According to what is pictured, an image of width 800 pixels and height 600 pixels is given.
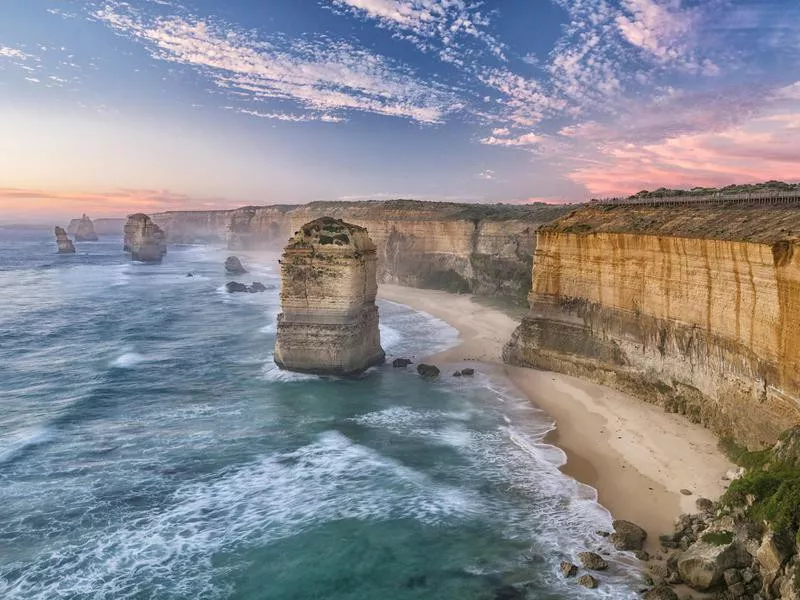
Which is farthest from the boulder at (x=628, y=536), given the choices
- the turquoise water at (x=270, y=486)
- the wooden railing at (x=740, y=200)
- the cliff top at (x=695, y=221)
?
the wooden railing at (x=740, y=200)

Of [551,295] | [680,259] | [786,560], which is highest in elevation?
[680,259]

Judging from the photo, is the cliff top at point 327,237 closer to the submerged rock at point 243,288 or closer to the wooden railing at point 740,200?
the wooden railing at point 740,200

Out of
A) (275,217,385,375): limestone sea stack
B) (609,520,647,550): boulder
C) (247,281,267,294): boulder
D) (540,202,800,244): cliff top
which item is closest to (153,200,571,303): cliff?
(247,281,267,294): boulder

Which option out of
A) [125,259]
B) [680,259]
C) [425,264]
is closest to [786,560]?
[680,259]

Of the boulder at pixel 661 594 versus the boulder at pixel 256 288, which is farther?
the boulder at pixel 256 288

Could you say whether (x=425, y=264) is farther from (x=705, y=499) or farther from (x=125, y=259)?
(x=125, y=259)

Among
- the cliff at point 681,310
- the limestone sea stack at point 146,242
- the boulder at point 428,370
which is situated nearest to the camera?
the cliff at point 681,310

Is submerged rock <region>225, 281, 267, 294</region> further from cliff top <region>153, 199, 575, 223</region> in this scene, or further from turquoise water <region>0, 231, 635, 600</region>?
turquoise water <region>0, 231, 635, 600</region>
